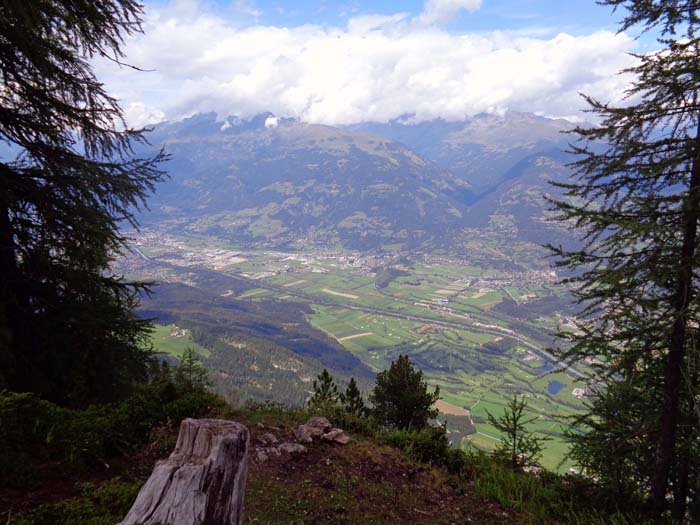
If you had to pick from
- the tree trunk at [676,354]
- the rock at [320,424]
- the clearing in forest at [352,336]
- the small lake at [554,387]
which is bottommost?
the rock at [320,424]

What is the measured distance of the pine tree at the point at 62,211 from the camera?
649 cm

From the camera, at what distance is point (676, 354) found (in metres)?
6.18

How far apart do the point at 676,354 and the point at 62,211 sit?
11364 millimetres

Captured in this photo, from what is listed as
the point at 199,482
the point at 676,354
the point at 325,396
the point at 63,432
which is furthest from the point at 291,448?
the point at 676,354

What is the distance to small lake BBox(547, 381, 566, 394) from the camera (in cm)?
9159

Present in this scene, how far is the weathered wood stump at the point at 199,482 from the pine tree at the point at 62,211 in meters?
5.57

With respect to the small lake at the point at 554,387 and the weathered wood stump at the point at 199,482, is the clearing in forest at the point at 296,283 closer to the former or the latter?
the small lake at the point at 554,387

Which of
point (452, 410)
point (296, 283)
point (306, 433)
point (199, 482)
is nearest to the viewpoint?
point (199, 482)

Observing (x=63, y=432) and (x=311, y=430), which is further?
(x=311, y=430)

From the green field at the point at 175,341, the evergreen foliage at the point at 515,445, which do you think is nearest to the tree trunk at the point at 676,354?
the evergreen foliage at the point at 515,445

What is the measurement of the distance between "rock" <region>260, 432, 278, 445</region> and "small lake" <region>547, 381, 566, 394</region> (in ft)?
333

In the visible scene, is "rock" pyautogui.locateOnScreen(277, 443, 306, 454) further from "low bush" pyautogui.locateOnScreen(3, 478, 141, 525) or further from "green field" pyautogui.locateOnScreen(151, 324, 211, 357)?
"green field" pyautogui.locateOnScreen(151, 324, 211, 357)

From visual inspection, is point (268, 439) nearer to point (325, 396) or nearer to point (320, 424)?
point (320, 424)

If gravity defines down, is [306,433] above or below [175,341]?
above
